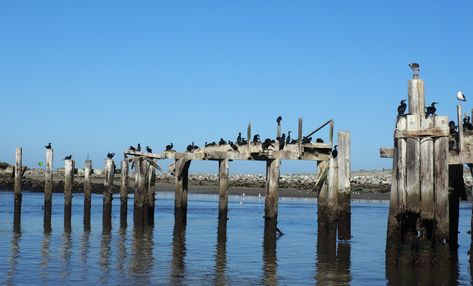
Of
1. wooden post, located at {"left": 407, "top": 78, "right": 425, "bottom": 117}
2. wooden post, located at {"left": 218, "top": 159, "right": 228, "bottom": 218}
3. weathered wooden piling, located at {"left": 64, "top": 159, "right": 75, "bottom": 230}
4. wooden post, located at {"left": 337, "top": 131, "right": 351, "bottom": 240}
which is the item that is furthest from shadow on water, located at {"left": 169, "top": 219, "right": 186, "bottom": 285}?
wooden post, located at {"left": 407, "top": 78, "right": 425, "bottom": 117}

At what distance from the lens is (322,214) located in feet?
84.1

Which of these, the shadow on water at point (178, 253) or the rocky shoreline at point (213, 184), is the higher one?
the rocky shoreline at point (213, 184)

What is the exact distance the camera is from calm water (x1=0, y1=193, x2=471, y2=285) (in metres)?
18.0

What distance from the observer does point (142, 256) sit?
2236cm

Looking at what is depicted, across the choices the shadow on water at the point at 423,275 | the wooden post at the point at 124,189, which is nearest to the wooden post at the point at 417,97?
the shadow on water at the point at 423,275

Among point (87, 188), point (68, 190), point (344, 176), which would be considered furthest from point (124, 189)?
point (344, 176)

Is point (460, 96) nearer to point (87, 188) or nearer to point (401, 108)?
point (401, 108)

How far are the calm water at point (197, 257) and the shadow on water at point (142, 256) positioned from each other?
0.07ft

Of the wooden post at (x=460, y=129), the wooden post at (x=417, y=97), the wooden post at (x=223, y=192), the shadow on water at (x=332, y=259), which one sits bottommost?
the shadow on water at (x=332, y=259)

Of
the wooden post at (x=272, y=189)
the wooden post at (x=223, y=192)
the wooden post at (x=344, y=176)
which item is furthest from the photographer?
the wooden post at (x=223, y=192)

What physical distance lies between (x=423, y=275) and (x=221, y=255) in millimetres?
7204

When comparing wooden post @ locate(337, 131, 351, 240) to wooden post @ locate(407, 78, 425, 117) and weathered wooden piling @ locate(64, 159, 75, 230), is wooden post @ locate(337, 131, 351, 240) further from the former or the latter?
weathered wooden piling @ locate(64, 159, 75, 230)

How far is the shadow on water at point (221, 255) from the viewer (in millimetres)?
18406

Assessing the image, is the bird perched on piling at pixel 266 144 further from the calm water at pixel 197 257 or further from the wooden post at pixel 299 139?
the calm water at pixel 197 257
